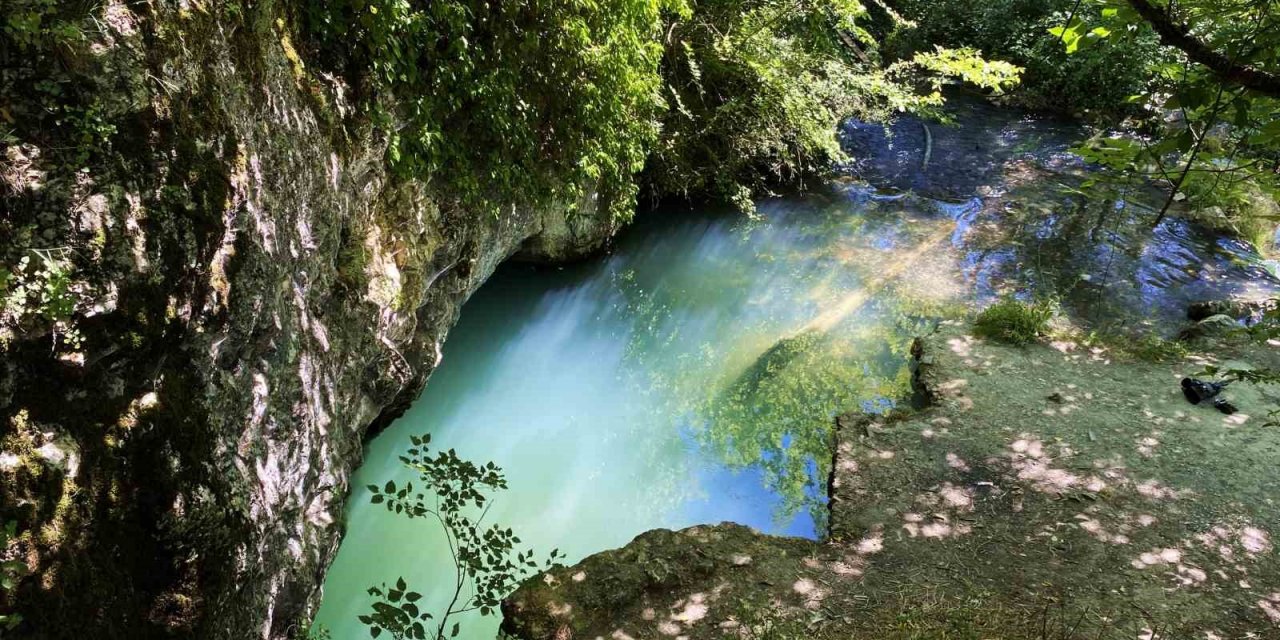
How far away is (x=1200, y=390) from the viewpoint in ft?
23.4

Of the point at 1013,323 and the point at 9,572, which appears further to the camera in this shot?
the point at 1013,323

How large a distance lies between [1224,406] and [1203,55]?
22.4 feet

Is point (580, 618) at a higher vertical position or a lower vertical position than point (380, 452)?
lower

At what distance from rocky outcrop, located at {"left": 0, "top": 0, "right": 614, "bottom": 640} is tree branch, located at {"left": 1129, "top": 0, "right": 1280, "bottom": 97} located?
3570 millimetres

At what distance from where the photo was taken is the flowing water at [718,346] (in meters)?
6.58

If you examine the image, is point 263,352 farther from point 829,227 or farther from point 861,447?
point 829,227

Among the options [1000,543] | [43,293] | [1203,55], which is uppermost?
[43,293]

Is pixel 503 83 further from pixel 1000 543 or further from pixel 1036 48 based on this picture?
pixel 1036 48

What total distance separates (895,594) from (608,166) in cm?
549

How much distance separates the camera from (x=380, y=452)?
723 centimetres

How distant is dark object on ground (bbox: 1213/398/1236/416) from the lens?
7.00m

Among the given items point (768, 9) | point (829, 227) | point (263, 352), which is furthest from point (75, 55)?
point (829, 227)

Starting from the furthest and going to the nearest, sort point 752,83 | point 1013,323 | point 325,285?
point 752,83, point 1013,323, point 325,285

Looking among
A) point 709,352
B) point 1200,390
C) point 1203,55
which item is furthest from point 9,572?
point 1200,390
